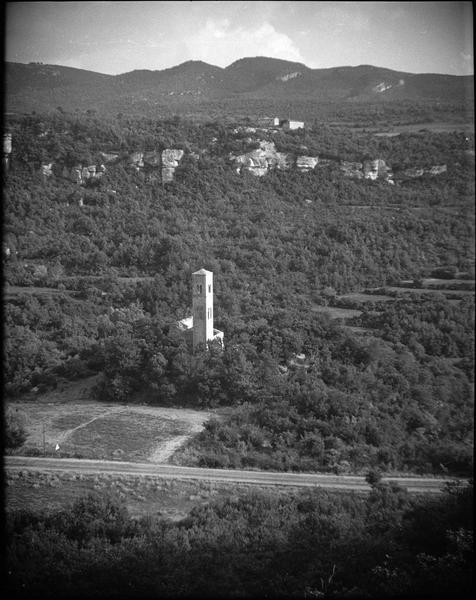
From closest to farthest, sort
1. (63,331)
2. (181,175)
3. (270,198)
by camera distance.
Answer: (63,331)
(270,198)
(181,175)

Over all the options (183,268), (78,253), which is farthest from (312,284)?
(78,253)

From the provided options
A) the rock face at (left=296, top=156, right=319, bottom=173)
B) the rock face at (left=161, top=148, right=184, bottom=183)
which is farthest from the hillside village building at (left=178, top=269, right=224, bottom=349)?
the rock face at (left=161, top=148, right=184, bottom=183)

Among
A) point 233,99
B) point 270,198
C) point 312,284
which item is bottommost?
point 312,284

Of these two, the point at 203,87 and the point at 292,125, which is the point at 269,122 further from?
the point at 203,87

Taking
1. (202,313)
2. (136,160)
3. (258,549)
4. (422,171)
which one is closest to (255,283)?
(202,313)

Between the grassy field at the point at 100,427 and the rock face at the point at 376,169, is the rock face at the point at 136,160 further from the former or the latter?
the grassy field at the point at 100,427

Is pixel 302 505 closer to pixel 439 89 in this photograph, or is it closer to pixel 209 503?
pixel 209 503

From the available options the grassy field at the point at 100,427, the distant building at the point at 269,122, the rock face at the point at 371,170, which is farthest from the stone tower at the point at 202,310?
the distant building at the point at 269,122
